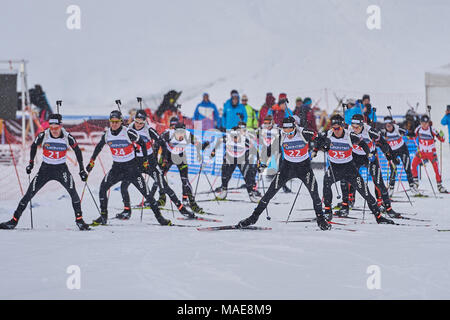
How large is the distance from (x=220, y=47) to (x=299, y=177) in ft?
197

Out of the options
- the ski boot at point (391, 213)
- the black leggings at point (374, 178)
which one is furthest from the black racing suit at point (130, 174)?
the ski boot at point (391, 213)

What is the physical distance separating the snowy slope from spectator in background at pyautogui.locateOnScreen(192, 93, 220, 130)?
96.3ft

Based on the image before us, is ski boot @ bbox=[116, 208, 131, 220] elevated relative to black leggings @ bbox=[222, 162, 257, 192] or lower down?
lower down

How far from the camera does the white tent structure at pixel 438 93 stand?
70.7 feet

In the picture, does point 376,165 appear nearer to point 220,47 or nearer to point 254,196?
point 254,196

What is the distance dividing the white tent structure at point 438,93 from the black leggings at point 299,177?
1416 centimetres

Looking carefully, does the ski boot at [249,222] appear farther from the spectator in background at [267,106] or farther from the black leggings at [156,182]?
the spectator in background at [267,106]

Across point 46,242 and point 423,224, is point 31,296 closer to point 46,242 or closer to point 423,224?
point 46,242

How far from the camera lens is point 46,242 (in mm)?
7723

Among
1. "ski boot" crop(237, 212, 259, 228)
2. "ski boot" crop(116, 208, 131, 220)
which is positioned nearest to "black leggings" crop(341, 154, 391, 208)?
"ski boot" crop(237, 212, 259, 228)

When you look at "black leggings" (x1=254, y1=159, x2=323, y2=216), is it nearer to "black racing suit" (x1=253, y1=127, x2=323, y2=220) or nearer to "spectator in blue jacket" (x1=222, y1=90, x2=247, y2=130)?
"black racing suit" (x1=253, y1=127, x2=323, y2=220)

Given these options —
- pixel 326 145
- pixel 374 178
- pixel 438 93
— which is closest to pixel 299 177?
pixel 326 145

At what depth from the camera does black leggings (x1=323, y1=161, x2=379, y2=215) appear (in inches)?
359
